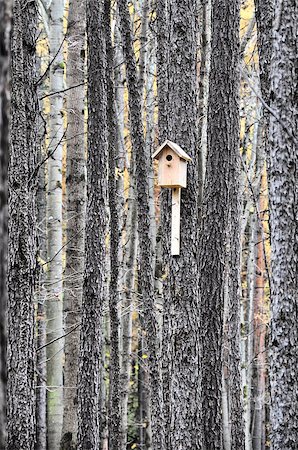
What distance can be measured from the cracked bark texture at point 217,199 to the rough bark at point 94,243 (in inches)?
39.8

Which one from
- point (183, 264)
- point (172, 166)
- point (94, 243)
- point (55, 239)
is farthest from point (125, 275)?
point (172, 166)

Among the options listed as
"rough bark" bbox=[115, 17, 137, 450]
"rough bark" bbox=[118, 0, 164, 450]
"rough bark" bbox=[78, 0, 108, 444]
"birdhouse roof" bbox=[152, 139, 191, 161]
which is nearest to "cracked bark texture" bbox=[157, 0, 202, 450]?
"birdhouse roof" bbox=[152, 139, 191, 161]

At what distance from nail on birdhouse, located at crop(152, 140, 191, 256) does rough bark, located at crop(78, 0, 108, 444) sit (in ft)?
5.21

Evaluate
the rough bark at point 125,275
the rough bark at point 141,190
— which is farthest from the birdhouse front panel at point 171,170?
the rough bark at point 125,275

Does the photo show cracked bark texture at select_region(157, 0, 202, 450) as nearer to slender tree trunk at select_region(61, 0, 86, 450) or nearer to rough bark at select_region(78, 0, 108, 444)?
rough bark at select_region(78, 0, 108, 444)

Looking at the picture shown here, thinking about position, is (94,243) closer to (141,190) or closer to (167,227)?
(167,227)

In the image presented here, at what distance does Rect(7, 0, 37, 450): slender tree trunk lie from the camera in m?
5.92

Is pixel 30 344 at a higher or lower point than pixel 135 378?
higher

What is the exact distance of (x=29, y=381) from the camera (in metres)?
5.98

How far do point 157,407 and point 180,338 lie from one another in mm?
3036

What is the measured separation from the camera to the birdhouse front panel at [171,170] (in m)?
5.76

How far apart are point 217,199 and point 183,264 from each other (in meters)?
1.67

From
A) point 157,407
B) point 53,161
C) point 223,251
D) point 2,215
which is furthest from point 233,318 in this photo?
point 2,215

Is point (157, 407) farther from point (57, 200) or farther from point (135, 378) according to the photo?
point (135, 378)
